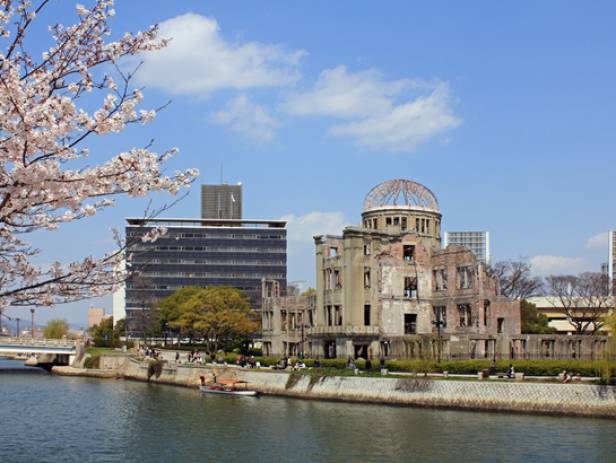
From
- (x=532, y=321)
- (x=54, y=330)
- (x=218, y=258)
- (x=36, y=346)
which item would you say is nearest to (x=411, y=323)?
(x=532, y=321)

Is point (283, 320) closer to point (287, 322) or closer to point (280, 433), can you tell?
point (287, 322)

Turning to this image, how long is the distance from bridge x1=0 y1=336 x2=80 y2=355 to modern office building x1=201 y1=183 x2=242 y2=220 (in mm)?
71790

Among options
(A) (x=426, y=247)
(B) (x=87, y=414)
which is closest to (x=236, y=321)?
(A) (x=426, y=247)

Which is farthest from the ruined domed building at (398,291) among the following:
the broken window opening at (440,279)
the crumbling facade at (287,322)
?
the crumbling facade at (287,322)

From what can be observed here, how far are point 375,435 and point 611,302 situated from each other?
86.0m

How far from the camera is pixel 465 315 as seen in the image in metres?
88.2

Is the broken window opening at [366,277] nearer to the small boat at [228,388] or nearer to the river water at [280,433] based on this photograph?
the small boat at [228,388]

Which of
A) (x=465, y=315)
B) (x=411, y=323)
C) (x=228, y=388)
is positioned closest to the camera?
(x=228, y=388)

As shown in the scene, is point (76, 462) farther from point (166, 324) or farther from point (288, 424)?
point (166, 324)

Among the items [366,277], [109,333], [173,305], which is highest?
[366,277]

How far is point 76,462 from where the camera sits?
4022 cm

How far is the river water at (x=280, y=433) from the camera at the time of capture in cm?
4188

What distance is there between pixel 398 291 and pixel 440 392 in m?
29.8

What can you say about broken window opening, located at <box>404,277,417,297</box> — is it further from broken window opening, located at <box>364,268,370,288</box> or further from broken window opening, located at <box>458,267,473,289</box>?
broken window opening, located at <box>458,267,473,289</box>
